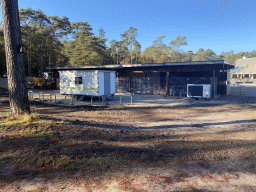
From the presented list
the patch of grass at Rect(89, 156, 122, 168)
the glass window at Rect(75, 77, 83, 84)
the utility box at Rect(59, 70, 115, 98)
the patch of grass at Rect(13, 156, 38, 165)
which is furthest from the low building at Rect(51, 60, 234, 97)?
the patch of grass at Rect(13, 156, 38, 165)

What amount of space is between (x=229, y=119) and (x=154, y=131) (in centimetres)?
498

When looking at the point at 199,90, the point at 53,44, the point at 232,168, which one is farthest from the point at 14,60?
the point at 53,44

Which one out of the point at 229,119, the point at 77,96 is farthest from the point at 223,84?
the point at 77,96

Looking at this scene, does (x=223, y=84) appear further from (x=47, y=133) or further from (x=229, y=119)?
(x=47, y=133)

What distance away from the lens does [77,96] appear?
18141 millimetres

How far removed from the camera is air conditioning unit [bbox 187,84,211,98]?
17.5m

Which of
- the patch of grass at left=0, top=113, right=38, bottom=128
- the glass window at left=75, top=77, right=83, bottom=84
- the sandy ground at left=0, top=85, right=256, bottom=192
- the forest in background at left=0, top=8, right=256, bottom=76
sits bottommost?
the sandy ground at left=0, top=85, right=256, bottom=192

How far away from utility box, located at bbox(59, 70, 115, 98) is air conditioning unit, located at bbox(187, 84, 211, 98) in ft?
25.4

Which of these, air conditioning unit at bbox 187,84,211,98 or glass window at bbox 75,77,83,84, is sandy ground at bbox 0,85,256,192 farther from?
glass window at bbox 75,77,83,84

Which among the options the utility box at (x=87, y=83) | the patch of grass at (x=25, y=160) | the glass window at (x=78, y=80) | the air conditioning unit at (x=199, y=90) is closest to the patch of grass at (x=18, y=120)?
the patch of grass at (x=25, y=160)

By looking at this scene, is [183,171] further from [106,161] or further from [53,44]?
[53,44]

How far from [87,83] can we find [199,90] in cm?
1066

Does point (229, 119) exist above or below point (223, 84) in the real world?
below

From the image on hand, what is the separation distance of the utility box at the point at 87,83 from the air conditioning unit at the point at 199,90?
25.4 feet
